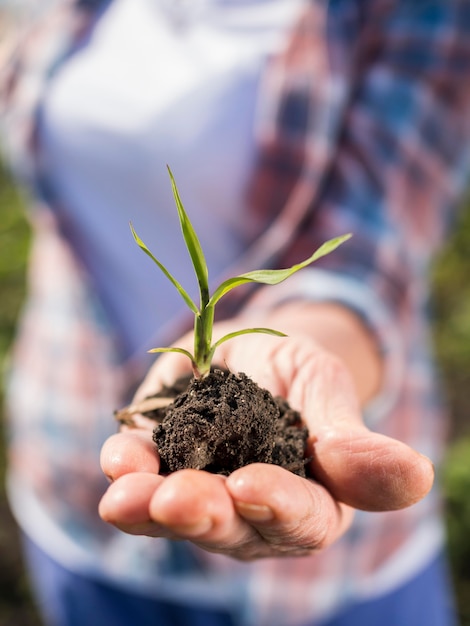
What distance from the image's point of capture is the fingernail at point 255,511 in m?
0.80

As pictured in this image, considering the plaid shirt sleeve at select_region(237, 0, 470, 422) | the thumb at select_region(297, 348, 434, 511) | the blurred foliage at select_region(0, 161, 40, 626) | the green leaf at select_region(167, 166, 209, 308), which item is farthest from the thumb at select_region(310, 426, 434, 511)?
the blurred foliage at select_region(0, 161, 40, 626)

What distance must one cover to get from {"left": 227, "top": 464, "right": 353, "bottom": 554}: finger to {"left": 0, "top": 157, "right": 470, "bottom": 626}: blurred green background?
2.20 metres

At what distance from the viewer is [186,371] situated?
1220 mm

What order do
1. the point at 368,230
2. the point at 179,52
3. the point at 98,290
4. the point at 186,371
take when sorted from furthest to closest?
the point at 98,290 < the point at 179,52 < the point at 368,230 < the point at 186,371

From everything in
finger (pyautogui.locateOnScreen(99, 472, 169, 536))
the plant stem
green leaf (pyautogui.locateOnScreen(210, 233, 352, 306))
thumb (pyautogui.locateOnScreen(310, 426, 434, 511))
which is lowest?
thumb (pyautogui.locateOnScreen(310, 426, 434, 511))

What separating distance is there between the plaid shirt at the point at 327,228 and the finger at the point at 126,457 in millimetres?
805

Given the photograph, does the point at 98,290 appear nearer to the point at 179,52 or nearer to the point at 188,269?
the point at 188,269

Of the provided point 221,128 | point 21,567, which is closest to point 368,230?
point 221,128

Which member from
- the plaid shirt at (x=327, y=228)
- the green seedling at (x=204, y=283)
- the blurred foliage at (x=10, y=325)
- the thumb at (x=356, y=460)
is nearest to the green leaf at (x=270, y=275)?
the green seedling at (x=204, y=283)

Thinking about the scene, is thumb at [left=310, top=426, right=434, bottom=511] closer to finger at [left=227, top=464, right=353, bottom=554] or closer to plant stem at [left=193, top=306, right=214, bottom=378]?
finger at [left=227, top=464, right=353, bottom=554]

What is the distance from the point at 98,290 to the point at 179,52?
31.1 inches

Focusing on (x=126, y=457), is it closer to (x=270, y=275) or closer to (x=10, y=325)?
(x=270, y=275)

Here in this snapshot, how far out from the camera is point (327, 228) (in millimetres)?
1830

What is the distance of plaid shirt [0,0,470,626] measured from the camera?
6.11 ft
